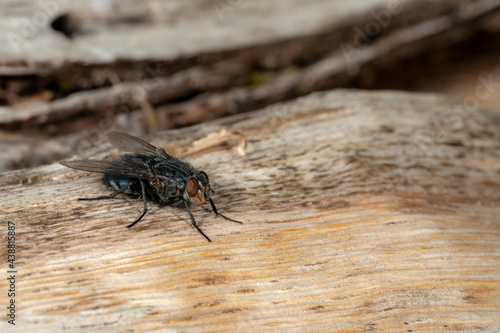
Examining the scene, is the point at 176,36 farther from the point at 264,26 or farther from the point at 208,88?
the point at 264,26

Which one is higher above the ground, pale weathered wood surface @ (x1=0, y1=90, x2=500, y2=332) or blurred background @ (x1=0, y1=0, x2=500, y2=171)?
blurred background @ (x1=0, y1=0, x2=500, y2=171)

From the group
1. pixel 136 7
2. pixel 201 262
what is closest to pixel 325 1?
pixel 136 7

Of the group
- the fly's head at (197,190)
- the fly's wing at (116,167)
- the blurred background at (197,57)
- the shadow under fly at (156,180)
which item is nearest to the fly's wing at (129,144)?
the shadow under fly at (156,180)

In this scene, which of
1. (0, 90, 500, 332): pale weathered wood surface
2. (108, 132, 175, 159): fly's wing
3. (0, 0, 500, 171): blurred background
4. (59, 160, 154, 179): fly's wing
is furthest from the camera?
(0, 0, 500, 171): blurred background

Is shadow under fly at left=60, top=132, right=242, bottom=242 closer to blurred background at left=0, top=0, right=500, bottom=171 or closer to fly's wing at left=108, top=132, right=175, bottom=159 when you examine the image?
fly's wing at left=108, top=132, right=175, bottom=159

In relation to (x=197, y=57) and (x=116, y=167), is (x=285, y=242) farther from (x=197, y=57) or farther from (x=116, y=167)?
(x=197, y=57)

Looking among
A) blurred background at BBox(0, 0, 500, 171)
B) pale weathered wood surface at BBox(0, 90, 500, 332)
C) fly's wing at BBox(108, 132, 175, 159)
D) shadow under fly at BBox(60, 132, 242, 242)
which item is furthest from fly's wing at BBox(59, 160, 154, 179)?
blurred background at BBox(0, 0, 500, 171)
